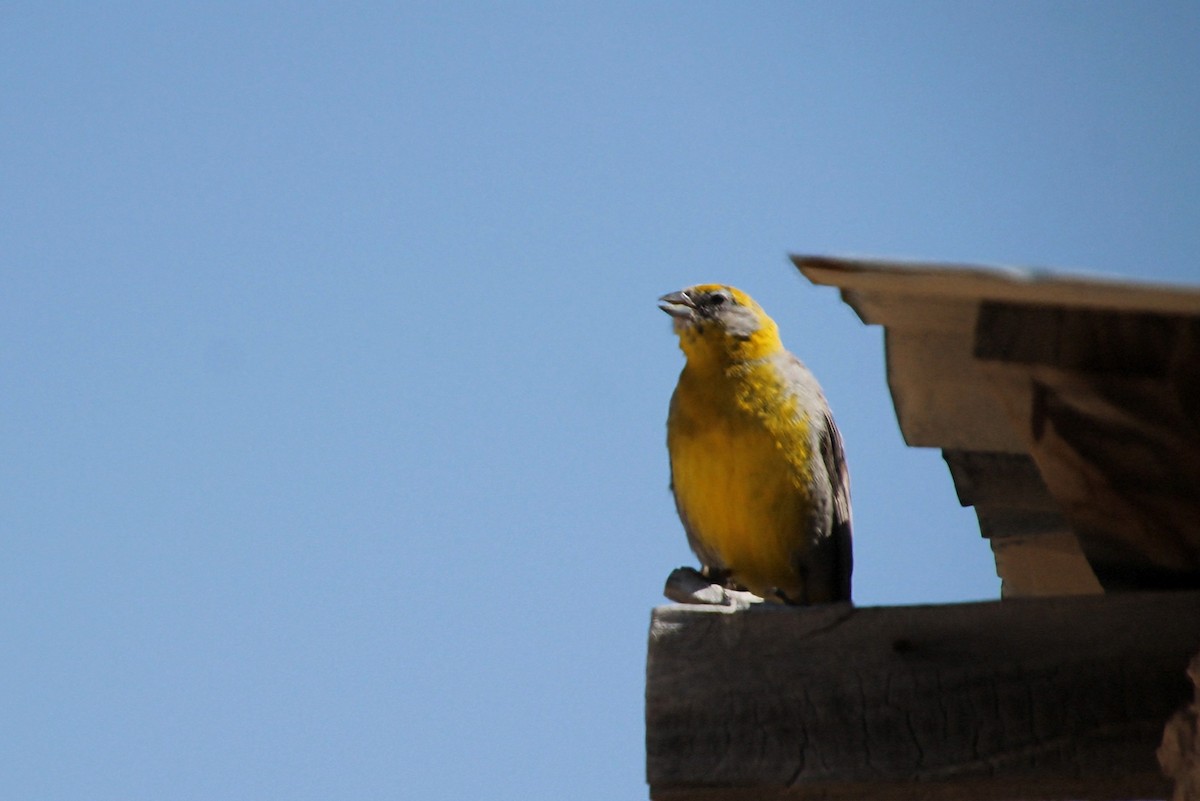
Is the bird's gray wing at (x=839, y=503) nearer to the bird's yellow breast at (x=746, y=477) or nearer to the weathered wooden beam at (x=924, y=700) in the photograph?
the bird's yellow breast at (x=746, y=477)

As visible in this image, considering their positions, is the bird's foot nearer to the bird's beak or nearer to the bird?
the bird

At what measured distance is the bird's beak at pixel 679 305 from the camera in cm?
529

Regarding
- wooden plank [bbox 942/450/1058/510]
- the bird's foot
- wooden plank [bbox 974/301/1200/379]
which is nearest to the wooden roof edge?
wooden plank [bbox 974/301/1200/379]

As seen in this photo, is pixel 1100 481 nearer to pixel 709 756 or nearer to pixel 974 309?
pixel 974 309

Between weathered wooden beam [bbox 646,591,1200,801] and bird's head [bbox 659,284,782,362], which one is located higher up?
bird's head [bbox 659,284,782,362]

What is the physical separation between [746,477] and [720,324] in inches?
30.1

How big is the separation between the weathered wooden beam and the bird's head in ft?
7.00

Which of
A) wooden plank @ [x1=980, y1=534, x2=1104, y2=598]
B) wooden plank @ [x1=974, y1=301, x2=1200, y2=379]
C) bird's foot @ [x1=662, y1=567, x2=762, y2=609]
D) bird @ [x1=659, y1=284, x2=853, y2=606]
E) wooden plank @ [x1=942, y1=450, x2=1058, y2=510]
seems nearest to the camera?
wooden plank @ [x1=974, y1=301, x2=1200, y2=379]

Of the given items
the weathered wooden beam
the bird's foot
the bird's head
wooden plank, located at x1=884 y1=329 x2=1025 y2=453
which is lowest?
the weathered wooden beam

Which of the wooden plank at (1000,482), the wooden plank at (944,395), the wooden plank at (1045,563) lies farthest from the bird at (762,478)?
the wooden plank at (944,395)

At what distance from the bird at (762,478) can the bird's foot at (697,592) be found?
689 millimetres

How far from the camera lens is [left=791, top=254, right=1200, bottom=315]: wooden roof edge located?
1910mm

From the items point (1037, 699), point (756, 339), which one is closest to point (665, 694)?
point (1037, 699)

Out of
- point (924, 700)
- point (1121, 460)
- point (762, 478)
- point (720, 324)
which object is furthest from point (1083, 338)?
point (720, 324)
